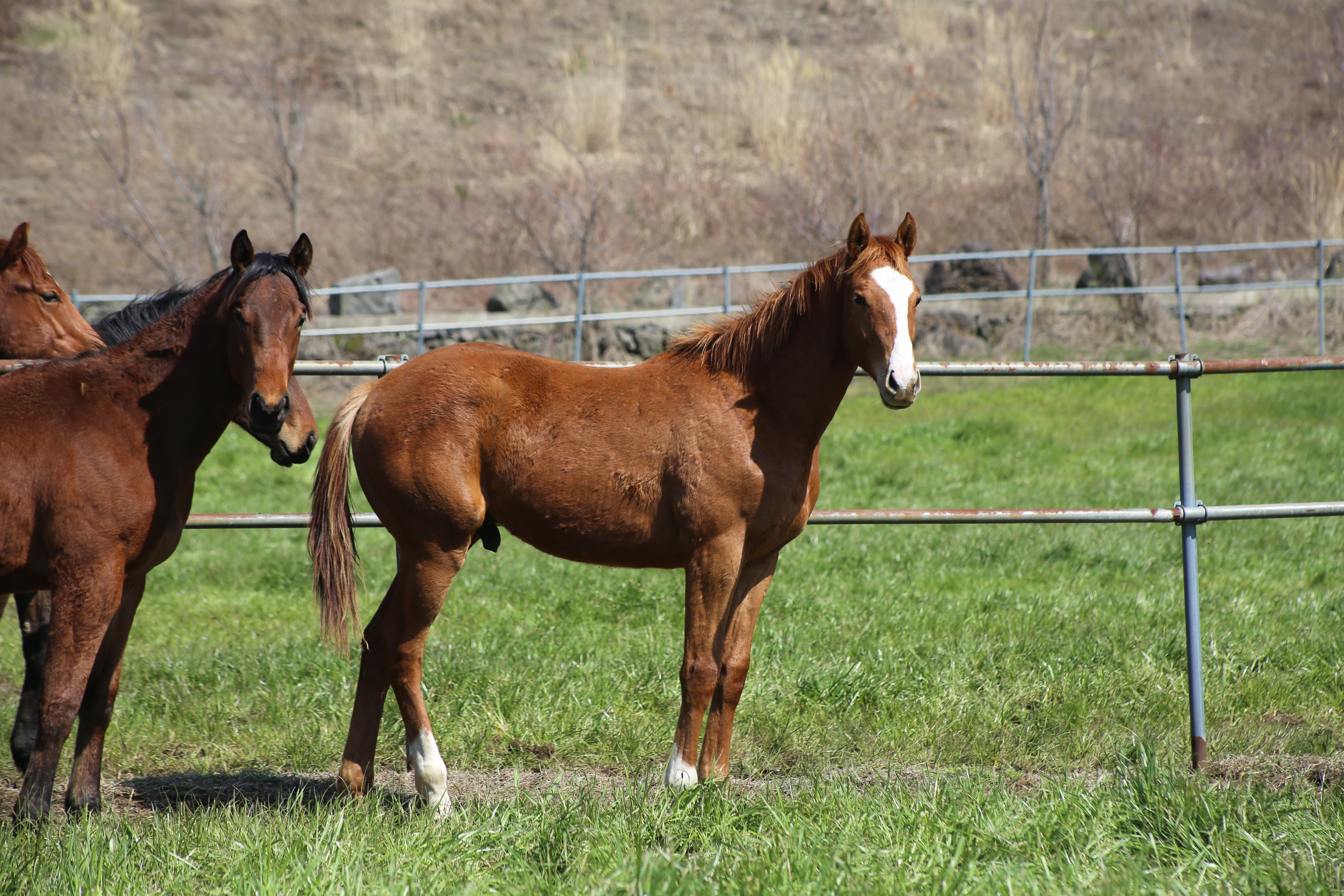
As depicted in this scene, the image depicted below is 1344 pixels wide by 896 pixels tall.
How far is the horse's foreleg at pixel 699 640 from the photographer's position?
10.5ft

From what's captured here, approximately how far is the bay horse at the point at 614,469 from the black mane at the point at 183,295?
47 cm

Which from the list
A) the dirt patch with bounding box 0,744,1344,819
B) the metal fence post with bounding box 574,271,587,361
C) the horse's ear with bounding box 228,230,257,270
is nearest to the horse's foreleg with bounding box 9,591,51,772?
the dirt patch with bounding box 0,744,1344,819

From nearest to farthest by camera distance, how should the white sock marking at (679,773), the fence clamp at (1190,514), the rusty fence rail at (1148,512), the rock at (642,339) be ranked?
the white sock marking at (679,773)
the rusty fence rail at (1148,512)
the fence clamp at (1190,514)
the rock at (642,339)

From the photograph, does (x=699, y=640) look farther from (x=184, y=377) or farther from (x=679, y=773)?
(x=184, y=377)

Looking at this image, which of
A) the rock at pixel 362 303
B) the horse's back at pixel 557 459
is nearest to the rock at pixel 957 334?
the rock at pixel 362 303

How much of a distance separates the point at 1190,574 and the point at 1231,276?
638 inches

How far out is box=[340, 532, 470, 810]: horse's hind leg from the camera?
322 centimetres

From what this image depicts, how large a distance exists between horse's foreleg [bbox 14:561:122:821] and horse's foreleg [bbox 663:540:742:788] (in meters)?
1.77

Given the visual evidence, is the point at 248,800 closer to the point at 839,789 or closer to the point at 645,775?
the point at 645,775

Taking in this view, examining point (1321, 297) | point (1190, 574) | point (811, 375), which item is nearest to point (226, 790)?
point (811, 375)

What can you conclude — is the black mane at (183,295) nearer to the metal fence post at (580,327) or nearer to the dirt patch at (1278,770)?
the dirt patch at (1278,770)

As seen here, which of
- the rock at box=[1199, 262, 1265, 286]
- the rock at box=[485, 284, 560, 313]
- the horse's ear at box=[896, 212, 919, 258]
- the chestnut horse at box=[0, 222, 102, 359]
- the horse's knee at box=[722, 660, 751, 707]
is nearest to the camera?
the horse's ear at box=[896, 212, 919, 258]

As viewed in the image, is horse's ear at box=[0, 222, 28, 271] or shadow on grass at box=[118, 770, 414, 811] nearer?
shadow on grass at box=[118, 770, 414, 811]

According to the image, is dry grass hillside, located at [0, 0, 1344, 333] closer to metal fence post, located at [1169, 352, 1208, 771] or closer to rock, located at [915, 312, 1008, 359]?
rock, located at [915, 312, 1008, 359]
